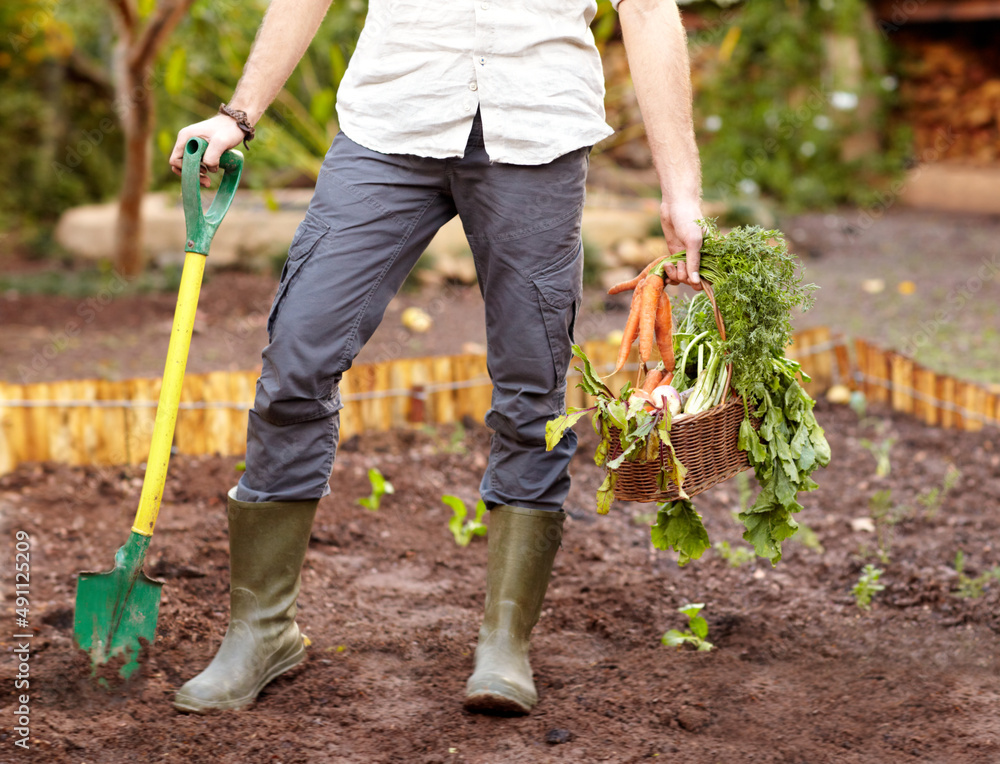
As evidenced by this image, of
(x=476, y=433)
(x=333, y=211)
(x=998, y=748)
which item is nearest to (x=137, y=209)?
(x=476, y=433)

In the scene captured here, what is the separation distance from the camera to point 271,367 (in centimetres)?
198

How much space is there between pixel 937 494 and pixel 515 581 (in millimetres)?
1783

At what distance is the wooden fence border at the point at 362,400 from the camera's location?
341cm

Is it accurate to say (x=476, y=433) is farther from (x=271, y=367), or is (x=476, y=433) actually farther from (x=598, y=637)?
(x=271, y=367)

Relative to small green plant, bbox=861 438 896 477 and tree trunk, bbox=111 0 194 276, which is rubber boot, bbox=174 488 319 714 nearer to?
small green plant, bbox=861 438 896 477

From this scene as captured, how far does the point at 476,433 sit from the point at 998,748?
2.26 meters

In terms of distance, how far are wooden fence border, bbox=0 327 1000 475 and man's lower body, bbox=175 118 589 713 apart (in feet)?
4.95

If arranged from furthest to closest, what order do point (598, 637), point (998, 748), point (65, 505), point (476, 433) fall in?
1. point (476, 433)
2. point (65, 505)
3. point (598, 637)
4. point (998, 748)

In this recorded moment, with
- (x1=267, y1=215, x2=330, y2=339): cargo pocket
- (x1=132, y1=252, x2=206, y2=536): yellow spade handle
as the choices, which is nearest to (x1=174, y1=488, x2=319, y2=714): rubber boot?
(x1=132, y1=252, x2=206, y2=536): yellow spade handle

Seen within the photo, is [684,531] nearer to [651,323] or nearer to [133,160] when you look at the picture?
[651,323]

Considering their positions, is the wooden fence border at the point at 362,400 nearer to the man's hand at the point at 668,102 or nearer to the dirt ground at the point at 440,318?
the dirt ground at the point at 440,318

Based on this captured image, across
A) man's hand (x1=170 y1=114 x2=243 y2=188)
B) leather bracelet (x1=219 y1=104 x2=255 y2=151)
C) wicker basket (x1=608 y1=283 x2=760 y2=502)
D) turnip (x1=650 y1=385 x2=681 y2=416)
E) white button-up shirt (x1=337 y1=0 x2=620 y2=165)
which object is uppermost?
white button-up shirt (x1=337 y1=0 x2=620 y2=165)

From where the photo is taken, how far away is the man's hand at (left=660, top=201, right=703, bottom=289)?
1.98 metres

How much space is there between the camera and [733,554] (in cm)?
300
